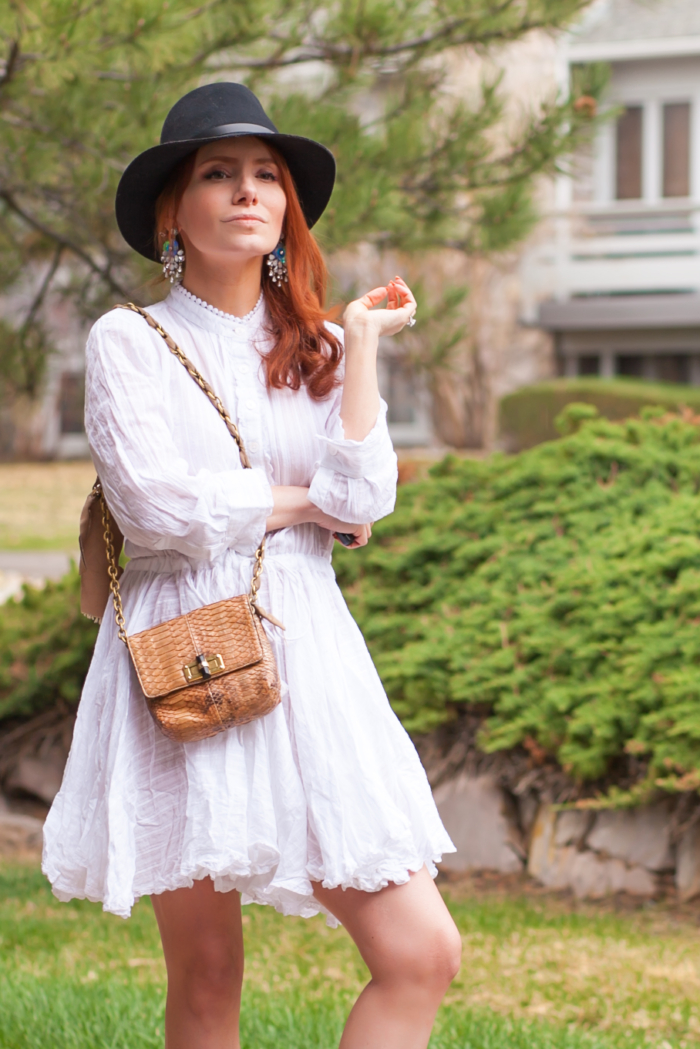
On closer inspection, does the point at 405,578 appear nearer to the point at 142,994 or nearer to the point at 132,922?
the point at 132,922

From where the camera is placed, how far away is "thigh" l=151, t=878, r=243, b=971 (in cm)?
205

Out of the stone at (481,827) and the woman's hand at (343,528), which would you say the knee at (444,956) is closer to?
the woman's hand at (343,528)

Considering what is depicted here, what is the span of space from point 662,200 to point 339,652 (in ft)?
60.2

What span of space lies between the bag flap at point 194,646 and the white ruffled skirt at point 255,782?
2.7 inches

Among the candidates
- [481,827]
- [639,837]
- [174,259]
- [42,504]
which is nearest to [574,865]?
[639,837]

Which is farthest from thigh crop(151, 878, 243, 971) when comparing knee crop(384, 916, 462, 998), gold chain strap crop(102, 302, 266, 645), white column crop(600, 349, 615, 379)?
white column crop(600, 349, 615, 379)

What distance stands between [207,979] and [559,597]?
8.94ft

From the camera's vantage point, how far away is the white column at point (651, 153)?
18.8 metres

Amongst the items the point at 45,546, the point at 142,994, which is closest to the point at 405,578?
the point at 142,994

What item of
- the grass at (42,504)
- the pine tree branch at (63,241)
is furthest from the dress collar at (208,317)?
the grass at (42,504)

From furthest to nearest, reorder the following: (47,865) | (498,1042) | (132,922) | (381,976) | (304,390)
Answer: (132,922), (498,1042), (304,390), (47,865), (381,976)

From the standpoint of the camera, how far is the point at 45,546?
13.4 meters

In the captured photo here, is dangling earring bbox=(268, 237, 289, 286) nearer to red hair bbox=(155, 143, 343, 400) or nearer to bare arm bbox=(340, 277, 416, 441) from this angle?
red hair bbox=(155, 143, 343, 400)

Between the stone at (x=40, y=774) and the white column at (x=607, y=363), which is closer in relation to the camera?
the stone at (x=40, y=774)
